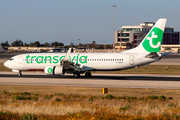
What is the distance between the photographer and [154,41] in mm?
40500

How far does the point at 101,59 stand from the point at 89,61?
1.83 m

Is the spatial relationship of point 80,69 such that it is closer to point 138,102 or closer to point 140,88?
point 140,88

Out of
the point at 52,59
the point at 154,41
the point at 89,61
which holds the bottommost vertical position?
the point at 89,61

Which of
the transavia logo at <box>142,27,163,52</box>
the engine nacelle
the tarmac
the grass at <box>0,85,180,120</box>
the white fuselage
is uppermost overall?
the transavia logo at <box>142,27,163,52</box>

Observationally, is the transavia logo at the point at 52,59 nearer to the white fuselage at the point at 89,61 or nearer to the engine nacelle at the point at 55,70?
the white fuselage at the point at 89,61

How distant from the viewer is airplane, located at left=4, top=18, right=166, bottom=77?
40.3 m

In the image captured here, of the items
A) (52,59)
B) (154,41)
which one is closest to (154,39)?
(154,41)

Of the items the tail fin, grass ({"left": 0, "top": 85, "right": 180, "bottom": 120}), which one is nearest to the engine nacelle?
grass ({"left": 0, "top": 85, "right": 180, "bottom": 120})

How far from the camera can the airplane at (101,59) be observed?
40281 millimetres

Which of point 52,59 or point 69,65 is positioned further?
point 52,59

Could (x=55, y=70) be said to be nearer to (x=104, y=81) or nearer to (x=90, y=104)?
(x=104, y=81)

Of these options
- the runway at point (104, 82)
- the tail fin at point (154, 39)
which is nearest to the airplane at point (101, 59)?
the tail fin at point (154, 39)

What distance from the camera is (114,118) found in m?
15.2

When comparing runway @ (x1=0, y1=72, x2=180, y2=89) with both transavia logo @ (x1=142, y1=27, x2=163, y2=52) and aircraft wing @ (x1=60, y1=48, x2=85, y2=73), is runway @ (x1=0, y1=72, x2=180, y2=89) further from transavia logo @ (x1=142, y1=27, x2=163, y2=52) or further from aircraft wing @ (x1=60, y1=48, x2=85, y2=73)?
transavia logo @ (x1=142, y1=27, x2=163, y2=52)
